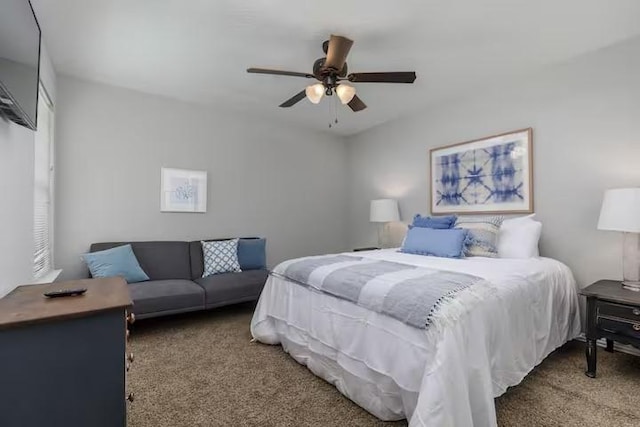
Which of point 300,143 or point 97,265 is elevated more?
point 300,143

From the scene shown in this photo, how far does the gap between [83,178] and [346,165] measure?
3703 mm

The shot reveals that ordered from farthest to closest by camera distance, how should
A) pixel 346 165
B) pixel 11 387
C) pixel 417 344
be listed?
pixel 346 165 < pixel 417 344 < pixel 11 387

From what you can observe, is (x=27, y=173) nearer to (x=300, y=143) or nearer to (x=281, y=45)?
(x=281, y=45)

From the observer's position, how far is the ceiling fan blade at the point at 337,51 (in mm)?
2139

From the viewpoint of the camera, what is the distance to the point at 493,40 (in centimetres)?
254

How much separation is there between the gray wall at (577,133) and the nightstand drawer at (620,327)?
0.78 m

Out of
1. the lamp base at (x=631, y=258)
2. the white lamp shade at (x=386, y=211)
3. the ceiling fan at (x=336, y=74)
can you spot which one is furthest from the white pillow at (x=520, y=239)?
the ceiling fan at (x=336, y=74)

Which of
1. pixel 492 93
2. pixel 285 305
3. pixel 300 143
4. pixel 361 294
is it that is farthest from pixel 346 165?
pixel 361 294

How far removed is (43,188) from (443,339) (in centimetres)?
346

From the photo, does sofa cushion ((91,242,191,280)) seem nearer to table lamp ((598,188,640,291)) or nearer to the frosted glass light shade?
the frosted glass light shade

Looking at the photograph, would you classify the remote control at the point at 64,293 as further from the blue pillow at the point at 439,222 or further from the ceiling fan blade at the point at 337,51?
the blue pillow at the point at 439,222

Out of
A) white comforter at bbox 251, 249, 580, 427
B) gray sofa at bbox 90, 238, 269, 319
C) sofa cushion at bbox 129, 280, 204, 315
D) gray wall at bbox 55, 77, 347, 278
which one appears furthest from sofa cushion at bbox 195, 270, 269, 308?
gray wall at bbox 55, 77, 347, 278

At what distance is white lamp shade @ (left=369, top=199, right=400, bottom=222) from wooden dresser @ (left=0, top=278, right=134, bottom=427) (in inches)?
137

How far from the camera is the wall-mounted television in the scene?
4.19ft
